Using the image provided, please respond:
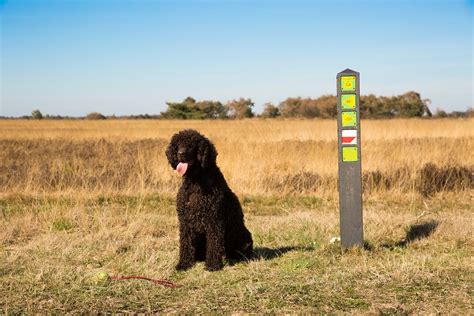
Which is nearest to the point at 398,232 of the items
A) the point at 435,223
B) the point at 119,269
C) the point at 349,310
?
the point at 435,223

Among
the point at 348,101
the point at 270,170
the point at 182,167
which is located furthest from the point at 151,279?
the point at 270,170

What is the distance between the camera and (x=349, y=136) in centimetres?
616

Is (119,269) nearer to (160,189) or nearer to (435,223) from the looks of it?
(435,223)

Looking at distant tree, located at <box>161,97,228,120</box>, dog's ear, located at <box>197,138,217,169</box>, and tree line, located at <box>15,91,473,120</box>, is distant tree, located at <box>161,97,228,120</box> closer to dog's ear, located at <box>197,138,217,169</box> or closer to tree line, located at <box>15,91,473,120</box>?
tree line, located at <box>15,91,473,120</box>

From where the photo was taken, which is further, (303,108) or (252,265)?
(303,108)

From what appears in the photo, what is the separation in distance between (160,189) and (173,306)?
280 inches

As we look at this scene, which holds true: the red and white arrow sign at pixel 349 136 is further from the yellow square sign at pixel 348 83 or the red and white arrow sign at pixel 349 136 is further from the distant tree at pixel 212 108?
the distant tree at pixel 212 108

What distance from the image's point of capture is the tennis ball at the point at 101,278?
16.5 ft

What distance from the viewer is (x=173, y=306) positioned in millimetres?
4438

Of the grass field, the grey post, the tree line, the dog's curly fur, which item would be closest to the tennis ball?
the grass field

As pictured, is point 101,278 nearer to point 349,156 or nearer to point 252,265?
point 252,265

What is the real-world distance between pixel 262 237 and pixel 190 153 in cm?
232

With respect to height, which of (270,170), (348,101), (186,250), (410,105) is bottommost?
(186,250)

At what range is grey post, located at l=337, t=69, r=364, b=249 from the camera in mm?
6133
